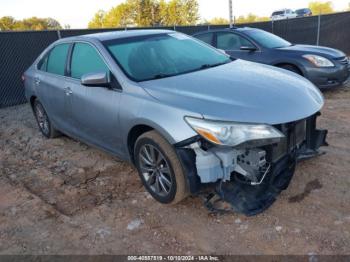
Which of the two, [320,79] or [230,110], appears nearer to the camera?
[230,110]

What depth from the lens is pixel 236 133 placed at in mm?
2807

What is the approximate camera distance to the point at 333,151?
4.26 metres

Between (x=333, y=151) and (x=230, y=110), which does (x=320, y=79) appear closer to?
(x=333, y=151)

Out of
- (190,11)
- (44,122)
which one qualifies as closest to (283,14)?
(190,11)

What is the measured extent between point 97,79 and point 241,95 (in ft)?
4.84

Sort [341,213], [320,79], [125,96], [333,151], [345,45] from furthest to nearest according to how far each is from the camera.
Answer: [345,45] → [320,79] → [333,151] → [125,96] → [341,213]

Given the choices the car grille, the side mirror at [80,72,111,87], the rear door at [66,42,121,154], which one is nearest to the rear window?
the rear door at [66,42,121,154]


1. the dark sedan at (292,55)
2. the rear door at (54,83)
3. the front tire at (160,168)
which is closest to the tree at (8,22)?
the dark sedan at (292,55)

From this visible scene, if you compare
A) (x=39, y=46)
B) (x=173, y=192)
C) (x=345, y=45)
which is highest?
(x=39, y=46)

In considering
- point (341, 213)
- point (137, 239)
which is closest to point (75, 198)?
point (137, 239)

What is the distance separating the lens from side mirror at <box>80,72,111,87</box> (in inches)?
138

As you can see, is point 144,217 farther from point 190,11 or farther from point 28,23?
point 28,23

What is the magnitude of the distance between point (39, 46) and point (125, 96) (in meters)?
7.36

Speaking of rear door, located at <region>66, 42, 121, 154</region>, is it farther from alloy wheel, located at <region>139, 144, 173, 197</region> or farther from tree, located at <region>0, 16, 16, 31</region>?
tree, located at <region>0, 16, 16, 31</region>
